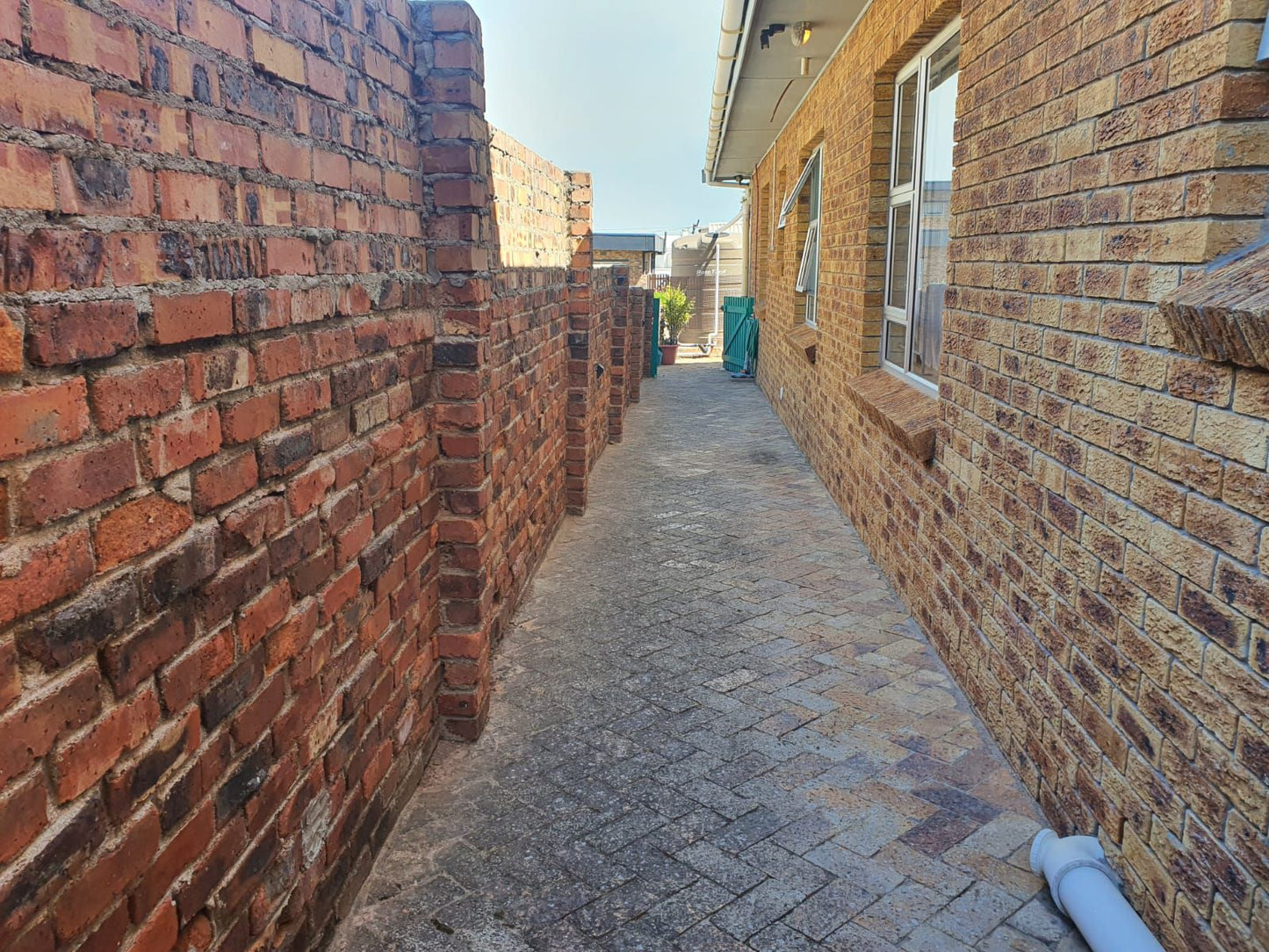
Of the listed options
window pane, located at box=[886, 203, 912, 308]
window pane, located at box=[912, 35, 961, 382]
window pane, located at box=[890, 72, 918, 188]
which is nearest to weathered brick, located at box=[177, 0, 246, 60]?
window pane, located at box=[912, 35, 961, 382]

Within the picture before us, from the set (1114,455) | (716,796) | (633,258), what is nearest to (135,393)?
(716,796)

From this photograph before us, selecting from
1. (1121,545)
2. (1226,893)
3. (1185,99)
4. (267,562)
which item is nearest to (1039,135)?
(1185,99)

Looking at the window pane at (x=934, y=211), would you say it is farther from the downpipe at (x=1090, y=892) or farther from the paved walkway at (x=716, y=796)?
the downpipe at (x=1090, y=892)

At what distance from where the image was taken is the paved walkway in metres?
2.35

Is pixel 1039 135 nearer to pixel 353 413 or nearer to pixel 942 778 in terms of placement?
pixel 942 778

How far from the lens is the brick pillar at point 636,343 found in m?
11.5

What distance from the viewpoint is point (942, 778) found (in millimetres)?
3025

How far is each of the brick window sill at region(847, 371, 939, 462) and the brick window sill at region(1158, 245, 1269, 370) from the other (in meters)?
1.95

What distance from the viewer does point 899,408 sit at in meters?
4.63

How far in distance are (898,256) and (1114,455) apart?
137 inches

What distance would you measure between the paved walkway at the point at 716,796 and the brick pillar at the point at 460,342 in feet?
0.97

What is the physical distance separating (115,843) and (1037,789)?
254 cm

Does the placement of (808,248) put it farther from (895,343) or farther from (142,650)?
(142,650)

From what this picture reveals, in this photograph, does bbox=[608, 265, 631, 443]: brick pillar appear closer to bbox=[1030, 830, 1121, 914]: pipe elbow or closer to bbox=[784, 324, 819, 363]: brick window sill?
bbox=[784, 324, 819, 363]: brick window sill
